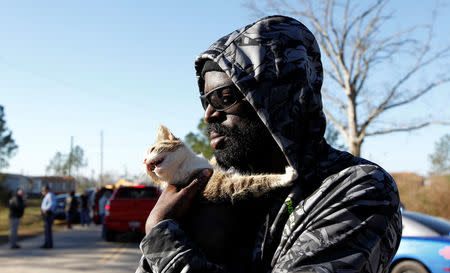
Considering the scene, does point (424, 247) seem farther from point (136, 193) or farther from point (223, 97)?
point (136, 193)

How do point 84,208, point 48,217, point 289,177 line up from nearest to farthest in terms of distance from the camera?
point 289,177
point 48,217
point 84,208

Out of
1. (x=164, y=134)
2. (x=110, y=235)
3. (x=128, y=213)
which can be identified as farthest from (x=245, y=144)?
(x=110, y=235)

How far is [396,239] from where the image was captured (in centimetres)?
138

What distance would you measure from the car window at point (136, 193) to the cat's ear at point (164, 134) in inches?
537

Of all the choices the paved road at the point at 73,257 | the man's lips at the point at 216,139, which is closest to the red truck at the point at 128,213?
the paved road at the point at 73,257

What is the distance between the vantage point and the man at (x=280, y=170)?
1.27 m

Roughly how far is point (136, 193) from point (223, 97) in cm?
1415

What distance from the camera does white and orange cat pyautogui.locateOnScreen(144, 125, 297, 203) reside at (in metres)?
1.43

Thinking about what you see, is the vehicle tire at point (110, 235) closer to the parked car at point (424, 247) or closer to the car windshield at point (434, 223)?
the parked car at point (424, 247)

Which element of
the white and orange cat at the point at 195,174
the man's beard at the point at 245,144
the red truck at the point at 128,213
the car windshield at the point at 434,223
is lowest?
the red truck at the point at 128,213

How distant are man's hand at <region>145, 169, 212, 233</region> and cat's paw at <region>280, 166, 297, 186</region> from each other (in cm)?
29

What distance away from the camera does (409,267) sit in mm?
7352

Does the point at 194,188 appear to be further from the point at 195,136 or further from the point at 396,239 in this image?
the point at 195,136

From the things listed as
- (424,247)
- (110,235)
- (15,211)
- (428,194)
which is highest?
(424,247)
